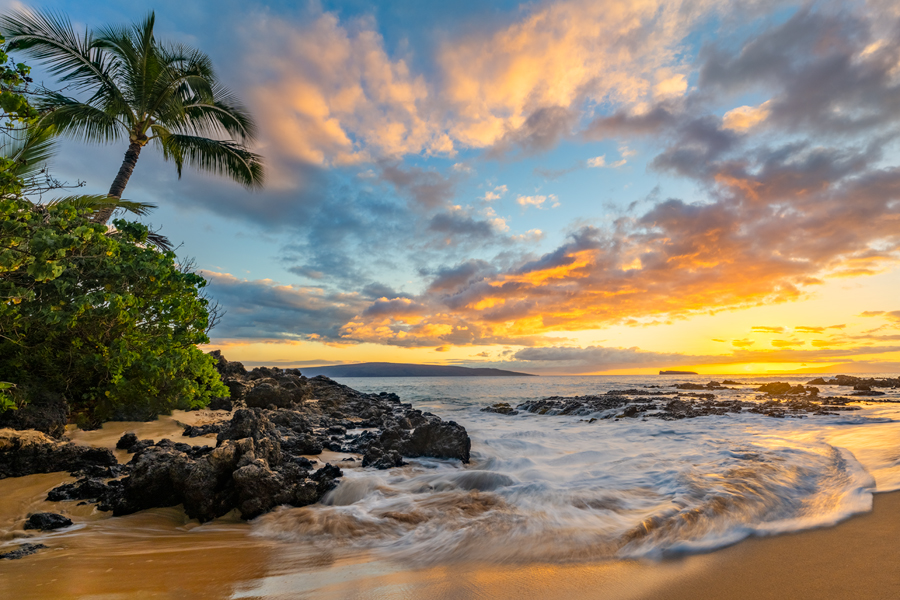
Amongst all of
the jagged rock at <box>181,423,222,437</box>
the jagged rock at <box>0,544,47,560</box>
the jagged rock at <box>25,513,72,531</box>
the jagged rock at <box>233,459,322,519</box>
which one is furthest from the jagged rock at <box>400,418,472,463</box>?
the jagged rock at <box>0,544,47,560</box>

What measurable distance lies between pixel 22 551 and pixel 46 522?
0.71m

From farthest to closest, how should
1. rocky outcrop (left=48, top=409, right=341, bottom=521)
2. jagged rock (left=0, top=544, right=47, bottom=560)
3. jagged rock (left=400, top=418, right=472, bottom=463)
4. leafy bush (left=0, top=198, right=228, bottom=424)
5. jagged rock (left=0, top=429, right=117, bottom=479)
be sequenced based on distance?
jagged rock (left=400, top=418, right=472, bottom=463) → leafy bush (left=0, top=198, right=228, bottom=424) → jagged rock (left=0, top=429, right=117, bottom=479) → rocky outcrop (left=48, top=409, right=341, bottom=521) → jagged rock (left=0, top=544, right=47, bottom=560)

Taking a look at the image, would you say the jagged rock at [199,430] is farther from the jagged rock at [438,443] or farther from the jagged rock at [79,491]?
the jagged rock at [438,443]

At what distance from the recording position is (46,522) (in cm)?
396

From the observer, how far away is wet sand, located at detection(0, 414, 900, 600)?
2.83 m

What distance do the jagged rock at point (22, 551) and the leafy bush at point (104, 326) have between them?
3133 mm

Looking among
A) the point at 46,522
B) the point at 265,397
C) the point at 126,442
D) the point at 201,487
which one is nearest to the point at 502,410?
the point at 265,397

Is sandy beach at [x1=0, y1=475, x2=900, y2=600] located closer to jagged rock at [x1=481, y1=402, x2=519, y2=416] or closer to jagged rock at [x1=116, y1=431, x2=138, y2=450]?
jagged rock at [x1=116, y1=431, x2=138, y2=450]

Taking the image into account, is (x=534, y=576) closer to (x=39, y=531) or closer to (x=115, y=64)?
(x=39, y=531)

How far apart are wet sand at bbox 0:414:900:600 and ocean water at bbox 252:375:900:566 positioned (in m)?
0.28

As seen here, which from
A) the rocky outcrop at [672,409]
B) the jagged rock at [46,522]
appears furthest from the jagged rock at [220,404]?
the rocky outcrop at [672,409]

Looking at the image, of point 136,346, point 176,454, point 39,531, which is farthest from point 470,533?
point 136,346

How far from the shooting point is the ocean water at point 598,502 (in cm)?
396

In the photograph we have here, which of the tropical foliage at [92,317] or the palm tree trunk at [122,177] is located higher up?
the palm tree trunk at [122,177]
